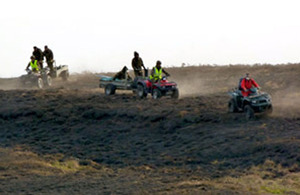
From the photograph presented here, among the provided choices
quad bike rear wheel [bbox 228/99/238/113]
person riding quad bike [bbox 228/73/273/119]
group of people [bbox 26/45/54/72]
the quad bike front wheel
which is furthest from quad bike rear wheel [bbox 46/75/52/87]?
person riding quad bike [bbox 228/73/273/119]

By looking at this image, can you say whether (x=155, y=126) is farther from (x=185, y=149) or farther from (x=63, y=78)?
(x=63, y=78)

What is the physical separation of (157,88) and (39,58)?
39.9 feet

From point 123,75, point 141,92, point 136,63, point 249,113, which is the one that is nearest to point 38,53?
point 123,75

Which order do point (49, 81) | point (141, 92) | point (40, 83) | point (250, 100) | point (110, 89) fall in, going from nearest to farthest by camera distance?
point (250, 100) → point (141, 92) → point (110, 89) → point (40, 83) → point (49, 81)

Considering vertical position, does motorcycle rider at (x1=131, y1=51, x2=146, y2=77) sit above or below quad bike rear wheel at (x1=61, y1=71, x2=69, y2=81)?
above

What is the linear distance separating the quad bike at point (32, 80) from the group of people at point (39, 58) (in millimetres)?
317

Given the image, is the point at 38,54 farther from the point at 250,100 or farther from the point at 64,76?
the point at 250,100

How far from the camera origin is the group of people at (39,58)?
38.1 meters

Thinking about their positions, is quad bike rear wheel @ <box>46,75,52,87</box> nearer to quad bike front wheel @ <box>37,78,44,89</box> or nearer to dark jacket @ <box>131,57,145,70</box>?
quad bike front wheel @ <box>37,78,44,89</box>

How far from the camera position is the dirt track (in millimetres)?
16312

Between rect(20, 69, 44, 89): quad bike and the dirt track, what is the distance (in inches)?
144

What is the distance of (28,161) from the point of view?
19.6 metres

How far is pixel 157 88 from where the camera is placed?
2903cm

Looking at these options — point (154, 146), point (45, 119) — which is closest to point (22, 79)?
point (45, 119)
